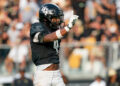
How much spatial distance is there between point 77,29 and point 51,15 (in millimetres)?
5686

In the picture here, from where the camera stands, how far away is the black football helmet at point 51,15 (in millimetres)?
5426

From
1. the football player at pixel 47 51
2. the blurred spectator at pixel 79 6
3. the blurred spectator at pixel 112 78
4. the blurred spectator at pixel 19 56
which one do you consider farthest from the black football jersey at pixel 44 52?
the blurred spectator at pixel 79 6

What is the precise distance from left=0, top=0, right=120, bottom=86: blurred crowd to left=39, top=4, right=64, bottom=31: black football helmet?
424cm

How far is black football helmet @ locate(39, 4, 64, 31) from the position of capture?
214 inches

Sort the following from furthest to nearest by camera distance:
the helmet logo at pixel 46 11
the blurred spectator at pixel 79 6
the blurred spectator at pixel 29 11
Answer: the blurred spectator at pixel 79 6
the blurred spectator at pixel 29 11
the helmet logo at pixel 46 11

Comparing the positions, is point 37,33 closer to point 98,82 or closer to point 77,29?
point 98,82

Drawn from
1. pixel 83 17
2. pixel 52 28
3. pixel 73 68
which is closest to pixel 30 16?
pixel 83 17

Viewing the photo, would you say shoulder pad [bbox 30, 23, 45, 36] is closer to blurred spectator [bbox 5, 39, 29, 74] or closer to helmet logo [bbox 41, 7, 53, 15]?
helmet logo [bbox 41, 7, 53, 15]

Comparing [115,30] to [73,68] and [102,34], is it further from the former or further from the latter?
[73,68]

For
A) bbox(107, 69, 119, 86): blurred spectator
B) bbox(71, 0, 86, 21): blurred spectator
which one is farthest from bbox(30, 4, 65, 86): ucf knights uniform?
bbox(71, 0, 86, 21): blurred spectator

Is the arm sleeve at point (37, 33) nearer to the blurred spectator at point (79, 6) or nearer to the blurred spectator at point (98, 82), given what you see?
the blurred spectator at point (98, 82)

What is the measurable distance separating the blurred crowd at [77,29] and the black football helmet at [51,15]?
4238 millimetres

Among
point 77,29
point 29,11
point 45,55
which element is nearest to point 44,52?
point 45,55

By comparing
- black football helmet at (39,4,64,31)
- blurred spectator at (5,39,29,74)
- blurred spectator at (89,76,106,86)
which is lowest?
blurred spectator at (89,76,106,86)
